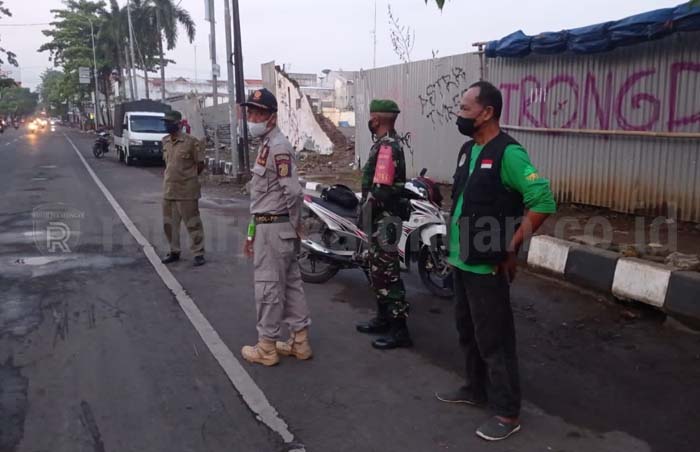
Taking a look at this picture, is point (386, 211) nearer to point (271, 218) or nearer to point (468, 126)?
point (271, 218)

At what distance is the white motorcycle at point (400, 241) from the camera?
236 inches

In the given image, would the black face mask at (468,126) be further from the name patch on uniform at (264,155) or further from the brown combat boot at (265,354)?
the brown combat boot at (265,354)

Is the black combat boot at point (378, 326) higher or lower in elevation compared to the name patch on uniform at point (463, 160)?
lower

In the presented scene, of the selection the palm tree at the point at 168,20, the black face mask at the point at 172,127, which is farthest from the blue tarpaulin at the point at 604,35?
the palm tree at the point at 168,20

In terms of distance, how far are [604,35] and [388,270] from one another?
523 cm

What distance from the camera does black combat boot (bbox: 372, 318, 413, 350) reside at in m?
4.76

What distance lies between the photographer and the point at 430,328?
5.27 meters

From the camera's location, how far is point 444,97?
38.2ft

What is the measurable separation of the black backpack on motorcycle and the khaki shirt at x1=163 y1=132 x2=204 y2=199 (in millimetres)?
1775

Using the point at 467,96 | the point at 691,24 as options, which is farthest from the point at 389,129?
the point at 691,24

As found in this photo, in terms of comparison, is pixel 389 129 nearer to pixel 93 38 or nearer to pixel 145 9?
pixel 145 9

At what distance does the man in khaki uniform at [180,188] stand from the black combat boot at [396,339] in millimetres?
3305

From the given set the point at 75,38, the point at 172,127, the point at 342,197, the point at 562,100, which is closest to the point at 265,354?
the point at 342,197

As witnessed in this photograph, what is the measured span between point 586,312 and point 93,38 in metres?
66.1
